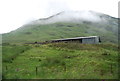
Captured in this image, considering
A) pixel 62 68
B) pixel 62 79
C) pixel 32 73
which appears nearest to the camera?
pixel 62 79

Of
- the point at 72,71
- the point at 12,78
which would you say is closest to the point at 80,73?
the point at 72,71

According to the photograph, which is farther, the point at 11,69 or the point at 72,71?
the point at 11,69

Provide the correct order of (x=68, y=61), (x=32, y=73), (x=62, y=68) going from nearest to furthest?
(x=32, y=73), (x=62, y=68), (x=68, y=61)

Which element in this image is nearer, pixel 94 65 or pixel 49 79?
pixel 49 79

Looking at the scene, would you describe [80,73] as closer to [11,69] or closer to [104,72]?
[104,72]

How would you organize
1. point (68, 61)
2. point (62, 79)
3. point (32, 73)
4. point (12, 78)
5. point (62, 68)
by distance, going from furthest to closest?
1. point (68, 61)
2. point (62, 68)
3. point (32, 73)
4. point (12, 78)
5. point (62, 79)

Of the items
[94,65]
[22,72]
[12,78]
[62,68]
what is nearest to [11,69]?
[22,72]

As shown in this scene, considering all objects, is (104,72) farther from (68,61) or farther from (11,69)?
(11,69)

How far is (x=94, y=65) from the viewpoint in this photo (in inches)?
1280

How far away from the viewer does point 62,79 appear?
2566cm

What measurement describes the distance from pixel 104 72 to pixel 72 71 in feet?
13.6

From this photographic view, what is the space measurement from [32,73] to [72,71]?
5264mm

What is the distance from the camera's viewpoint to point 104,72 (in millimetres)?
28828

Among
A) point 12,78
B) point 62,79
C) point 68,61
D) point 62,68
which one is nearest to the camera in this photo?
point 62,79
